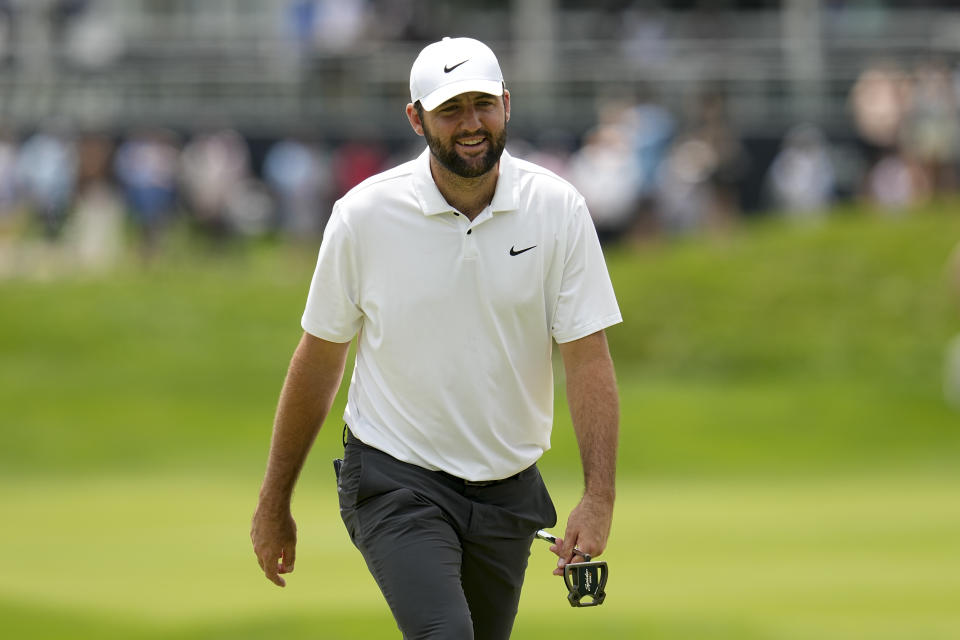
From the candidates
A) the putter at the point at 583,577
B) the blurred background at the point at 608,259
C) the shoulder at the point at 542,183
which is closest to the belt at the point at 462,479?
the putter at the point at 583,577

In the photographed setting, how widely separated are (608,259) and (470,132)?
893 inches

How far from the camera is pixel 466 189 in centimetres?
587

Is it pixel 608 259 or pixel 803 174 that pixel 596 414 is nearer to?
pixel 608 259

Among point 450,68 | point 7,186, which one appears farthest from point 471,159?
point 7,186

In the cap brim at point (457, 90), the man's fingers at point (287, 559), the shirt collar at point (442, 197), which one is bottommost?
the man's fingers at point (287, 559)

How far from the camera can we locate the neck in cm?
586

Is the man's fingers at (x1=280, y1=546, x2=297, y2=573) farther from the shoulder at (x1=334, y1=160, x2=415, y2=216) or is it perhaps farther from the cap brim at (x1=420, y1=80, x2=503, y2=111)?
the cap brim at (x1=420, y1=80, x2=503, y2=111)

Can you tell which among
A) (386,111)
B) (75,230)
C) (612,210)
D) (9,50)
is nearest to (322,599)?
(612,210)

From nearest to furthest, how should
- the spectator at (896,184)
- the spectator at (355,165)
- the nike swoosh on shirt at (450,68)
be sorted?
the nike swoosh on shirt at (450,68) → the spectator at (896,184) → the spectator at (355,165)

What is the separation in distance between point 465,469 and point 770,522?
35.6ft

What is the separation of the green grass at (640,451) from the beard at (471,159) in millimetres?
3627

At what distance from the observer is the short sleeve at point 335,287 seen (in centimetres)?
587

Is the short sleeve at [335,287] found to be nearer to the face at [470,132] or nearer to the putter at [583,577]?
the face at [470,132]

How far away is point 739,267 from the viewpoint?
27219 millimetres
